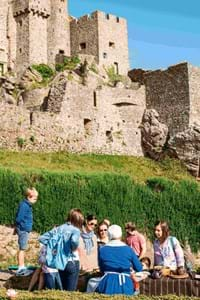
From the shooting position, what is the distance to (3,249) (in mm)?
20203

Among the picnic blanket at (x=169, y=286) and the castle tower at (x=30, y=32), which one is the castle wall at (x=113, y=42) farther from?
the picnic blanket at (x=169, y=286)

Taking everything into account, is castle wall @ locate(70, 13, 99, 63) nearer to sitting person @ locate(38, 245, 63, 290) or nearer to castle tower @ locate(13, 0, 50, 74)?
castle tower @ locate(13, 0, 50, 74)

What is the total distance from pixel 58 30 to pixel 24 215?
37149mm

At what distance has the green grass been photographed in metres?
26.5

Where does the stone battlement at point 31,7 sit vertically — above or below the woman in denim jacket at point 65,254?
above

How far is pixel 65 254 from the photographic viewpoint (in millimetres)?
10047

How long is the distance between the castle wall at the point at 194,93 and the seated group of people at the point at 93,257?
23.0 m

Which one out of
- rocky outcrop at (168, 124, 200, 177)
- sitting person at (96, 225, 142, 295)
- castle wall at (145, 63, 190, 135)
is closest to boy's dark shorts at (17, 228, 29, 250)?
sitting person at (96, 225, 142, 295)

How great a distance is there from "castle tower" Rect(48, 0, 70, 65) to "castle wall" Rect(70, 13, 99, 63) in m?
0.53

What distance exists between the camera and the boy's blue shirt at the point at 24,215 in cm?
1279

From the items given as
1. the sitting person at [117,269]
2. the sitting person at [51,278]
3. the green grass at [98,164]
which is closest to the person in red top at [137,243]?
the sitting person at [51,278]

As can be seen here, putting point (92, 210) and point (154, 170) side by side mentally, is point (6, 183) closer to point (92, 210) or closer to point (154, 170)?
point (92, 210)

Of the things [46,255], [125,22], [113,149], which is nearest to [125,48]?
[125,22]

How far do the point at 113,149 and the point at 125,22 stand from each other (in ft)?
65.8
